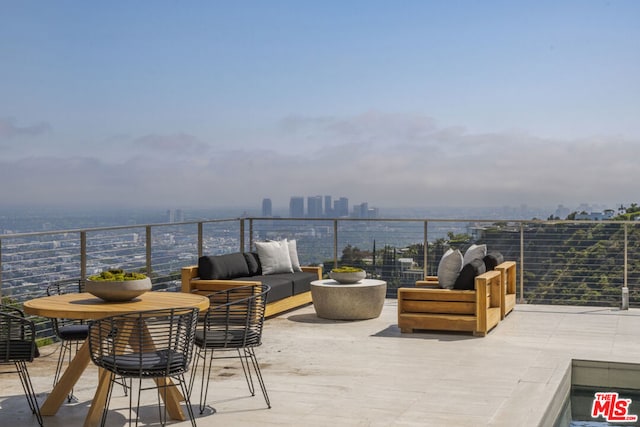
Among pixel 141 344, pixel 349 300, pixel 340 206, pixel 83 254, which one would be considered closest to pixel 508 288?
pixel 349 300

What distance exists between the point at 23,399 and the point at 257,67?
61.5ft

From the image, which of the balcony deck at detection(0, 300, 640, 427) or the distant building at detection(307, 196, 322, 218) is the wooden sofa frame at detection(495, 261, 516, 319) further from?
the distant building at detection(307, 196, 322, 218)

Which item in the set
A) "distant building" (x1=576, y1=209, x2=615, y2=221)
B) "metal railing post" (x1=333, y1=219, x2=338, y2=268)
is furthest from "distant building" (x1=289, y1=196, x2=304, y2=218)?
"distant building" (x1=576, y1=209, x2=615, y2=221)

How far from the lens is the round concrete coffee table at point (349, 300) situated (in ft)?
29.5

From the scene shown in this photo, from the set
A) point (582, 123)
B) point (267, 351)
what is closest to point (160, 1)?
point (582, 123)

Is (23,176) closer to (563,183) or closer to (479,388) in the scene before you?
(563,183)

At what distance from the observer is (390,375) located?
6449mm

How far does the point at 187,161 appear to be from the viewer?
3528cm

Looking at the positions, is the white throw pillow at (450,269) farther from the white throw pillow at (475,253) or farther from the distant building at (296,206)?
the distant building at (296,206)

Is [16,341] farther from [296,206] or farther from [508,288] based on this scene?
[296,206]

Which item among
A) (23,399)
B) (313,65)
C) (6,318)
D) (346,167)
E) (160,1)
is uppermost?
(160,1)

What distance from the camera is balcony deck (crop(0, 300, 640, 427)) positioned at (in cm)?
532

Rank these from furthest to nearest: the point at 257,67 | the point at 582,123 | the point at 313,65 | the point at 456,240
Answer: the point at 582,123 < the point at 257,67 < the point at 313,65 < the point at 456,240

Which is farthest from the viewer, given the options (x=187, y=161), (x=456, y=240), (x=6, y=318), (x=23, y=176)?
(x=23, y=176)
